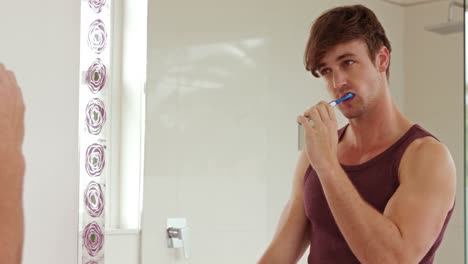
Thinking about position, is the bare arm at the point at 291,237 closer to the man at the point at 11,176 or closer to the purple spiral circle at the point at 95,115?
the purple spiral circle at the point at 95,115

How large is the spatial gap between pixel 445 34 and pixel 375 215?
739 millimetres

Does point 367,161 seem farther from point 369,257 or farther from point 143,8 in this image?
point 143,8

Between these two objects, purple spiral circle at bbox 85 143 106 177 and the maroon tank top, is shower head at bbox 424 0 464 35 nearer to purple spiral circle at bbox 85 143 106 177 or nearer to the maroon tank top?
the maroon tank top

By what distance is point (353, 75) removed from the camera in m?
1.21

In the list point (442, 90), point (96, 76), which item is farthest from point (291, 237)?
point (442, 90)

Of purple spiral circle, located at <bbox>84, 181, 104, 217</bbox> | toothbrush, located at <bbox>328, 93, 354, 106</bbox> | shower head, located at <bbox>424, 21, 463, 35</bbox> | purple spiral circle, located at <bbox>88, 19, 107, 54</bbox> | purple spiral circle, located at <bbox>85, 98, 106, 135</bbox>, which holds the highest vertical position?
shower head, located at <bbox>424, 21, 463, 35</bbox>

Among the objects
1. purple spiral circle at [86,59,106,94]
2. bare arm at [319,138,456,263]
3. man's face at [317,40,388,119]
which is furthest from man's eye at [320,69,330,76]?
purple spiral circle at [86,59,106,94]

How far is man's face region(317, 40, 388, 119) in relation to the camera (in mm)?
1209

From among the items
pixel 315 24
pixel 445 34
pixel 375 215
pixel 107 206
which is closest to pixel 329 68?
pixel 315 24

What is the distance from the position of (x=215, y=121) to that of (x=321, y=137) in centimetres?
23

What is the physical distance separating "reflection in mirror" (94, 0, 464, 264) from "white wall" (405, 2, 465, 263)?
144mm

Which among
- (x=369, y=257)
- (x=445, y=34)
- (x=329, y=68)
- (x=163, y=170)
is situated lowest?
(x=369, y=257)

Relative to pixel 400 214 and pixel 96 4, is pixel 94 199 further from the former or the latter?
pixel 400 214

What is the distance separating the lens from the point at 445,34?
1644mm
